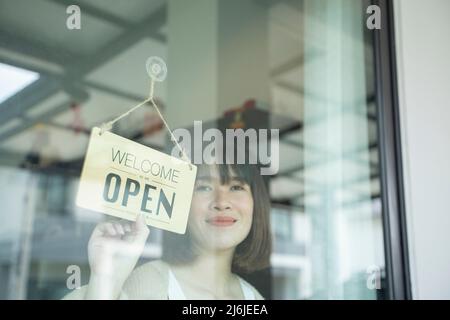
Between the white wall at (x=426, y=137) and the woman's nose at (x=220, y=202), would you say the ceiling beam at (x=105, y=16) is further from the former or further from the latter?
the white wall at (x=426, y=137)

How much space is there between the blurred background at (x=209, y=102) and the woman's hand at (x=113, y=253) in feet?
0.07

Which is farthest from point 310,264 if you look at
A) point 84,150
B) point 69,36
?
point 69,36

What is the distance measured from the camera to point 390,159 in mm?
1137

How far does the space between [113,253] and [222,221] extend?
22 centimetres

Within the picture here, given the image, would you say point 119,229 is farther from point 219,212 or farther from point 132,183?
point 219,212

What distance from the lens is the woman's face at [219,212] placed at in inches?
36.8

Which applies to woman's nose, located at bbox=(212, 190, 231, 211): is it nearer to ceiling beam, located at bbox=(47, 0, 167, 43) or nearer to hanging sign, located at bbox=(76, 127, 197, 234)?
hanging sign, located at bbox=(76, 127, 197, 234)

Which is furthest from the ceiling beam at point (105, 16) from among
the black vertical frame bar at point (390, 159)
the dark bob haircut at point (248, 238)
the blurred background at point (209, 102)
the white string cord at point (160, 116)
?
the black vertical frame bar at point (390, 159)

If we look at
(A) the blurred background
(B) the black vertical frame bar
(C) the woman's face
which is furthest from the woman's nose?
(B) the black vertical frame bar

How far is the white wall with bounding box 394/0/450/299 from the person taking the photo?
1107mm

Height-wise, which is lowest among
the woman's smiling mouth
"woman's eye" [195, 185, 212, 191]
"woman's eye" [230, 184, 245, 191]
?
the woman's smiling mouth

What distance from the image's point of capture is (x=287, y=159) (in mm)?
1132

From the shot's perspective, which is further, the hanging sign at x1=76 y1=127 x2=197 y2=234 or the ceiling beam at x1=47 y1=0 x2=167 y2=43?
the ceiling beam at x1=47 y1=0 x2=167 y2=43

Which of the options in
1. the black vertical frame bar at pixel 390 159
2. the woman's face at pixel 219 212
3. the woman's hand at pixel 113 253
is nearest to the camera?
the woman's hand at pixel 113 253
